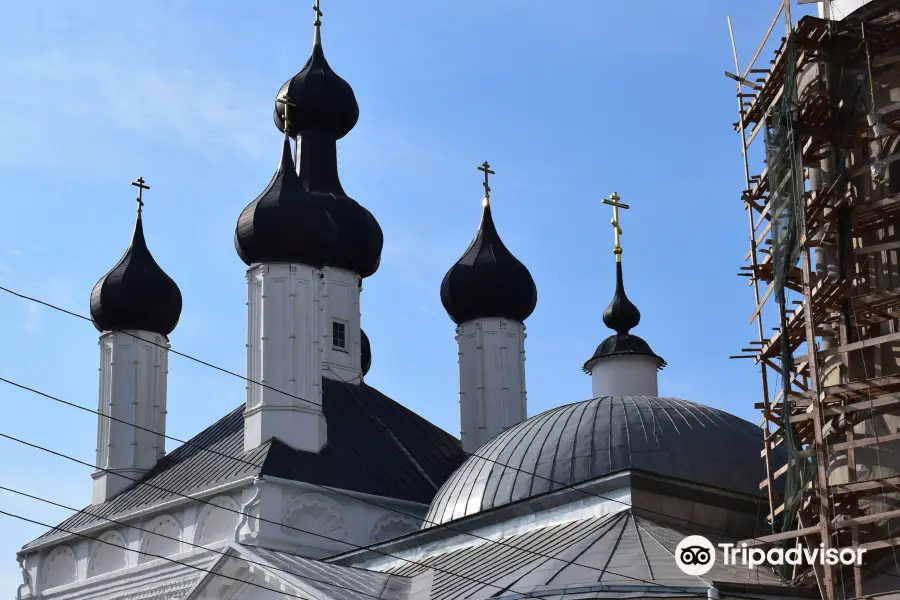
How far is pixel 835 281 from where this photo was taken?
61.5 feet

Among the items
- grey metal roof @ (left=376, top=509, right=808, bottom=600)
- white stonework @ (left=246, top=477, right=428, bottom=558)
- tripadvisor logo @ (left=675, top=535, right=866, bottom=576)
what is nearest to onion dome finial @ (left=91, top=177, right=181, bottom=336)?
white stonework @ (left=246, top=477, right=428, bottom=558)

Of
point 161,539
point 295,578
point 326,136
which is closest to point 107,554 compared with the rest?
point 161,539

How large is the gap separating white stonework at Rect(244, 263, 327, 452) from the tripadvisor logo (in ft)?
33.4

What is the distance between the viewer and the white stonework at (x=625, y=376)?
87.8 feet

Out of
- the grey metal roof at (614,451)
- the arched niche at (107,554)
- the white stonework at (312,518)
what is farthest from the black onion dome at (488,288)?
the grey metal roof at (614,451)

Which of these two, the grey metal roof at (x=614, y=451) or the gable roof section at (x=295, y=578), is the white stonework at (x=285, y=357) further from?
the gable roof section at (x=295, y=578)

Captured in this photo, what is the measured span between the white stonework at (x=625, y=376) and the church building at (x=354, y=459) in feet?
0.11

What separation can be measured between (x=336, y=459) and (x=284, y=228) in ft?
13.5

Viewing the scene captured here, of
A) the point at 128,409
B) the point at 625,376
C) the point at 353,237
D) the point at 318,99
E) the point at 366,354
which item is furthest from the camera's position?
the point at 366,354

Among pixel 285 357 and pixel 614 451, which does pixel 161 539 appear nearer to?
pixel 285 357

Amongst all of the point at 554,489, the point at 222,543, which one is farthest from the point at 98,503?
Answer: the point at 554,489

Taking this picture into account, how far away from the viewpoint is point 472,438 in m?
32.8

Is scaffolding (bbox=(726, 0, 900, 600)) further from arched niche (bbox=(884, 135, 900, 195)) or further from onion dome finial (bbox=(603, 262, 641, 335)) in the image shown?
onion dome finial (bbox=(603, 262, 641, 335))

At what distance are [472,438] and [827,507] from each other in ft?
50.5
